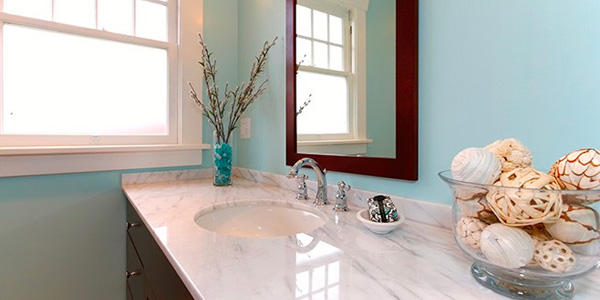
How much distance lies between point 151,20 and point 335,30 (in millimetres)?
1033

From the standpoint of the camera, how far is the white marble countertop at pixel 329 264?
46cm

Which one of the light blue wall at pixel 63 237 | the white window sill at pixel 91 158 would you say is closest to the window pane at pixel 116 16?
the white window sill at pixel 91 158

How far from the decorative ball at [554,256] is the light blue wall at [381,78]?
0.48 metres

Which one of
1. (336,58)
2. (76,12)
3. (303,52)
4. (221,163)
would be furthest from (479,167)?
(76,12)

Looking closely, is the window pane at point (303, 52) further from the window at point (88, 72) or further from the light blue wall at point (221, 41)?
the window at point (88, 72)

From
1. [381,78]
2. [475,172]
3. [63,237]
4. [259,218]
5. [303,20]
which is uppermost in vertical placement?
[303,20]

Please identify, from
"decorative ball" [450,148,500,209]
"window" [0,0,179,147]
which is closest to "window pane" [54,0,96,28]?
"window" [0,0,179,147]

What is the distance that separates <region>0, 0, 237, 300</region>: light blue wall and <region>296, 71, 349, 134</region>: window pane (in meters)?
0.95

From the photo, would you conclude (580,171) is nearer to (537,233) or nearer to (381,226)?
(537,233)

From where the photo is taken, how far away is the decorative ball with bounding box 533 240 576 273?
0.41 metres

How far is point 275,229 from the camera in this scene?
1080 millimetres

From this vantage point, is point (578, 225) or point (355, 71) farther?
point (355, 71)

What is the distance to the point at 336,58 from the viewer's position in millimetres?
1080

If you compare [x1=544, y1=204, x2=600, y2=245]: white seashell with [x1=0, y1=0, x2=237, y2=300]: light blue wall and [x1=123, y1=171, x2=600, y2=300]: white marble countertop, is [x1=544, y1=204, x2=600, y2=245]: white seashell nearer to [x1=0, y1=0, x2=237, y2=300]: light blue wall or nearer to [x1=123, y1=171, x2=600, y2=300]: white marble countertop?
[x1=123, y1=171, x2=600, y2=300]: white marble countertop
